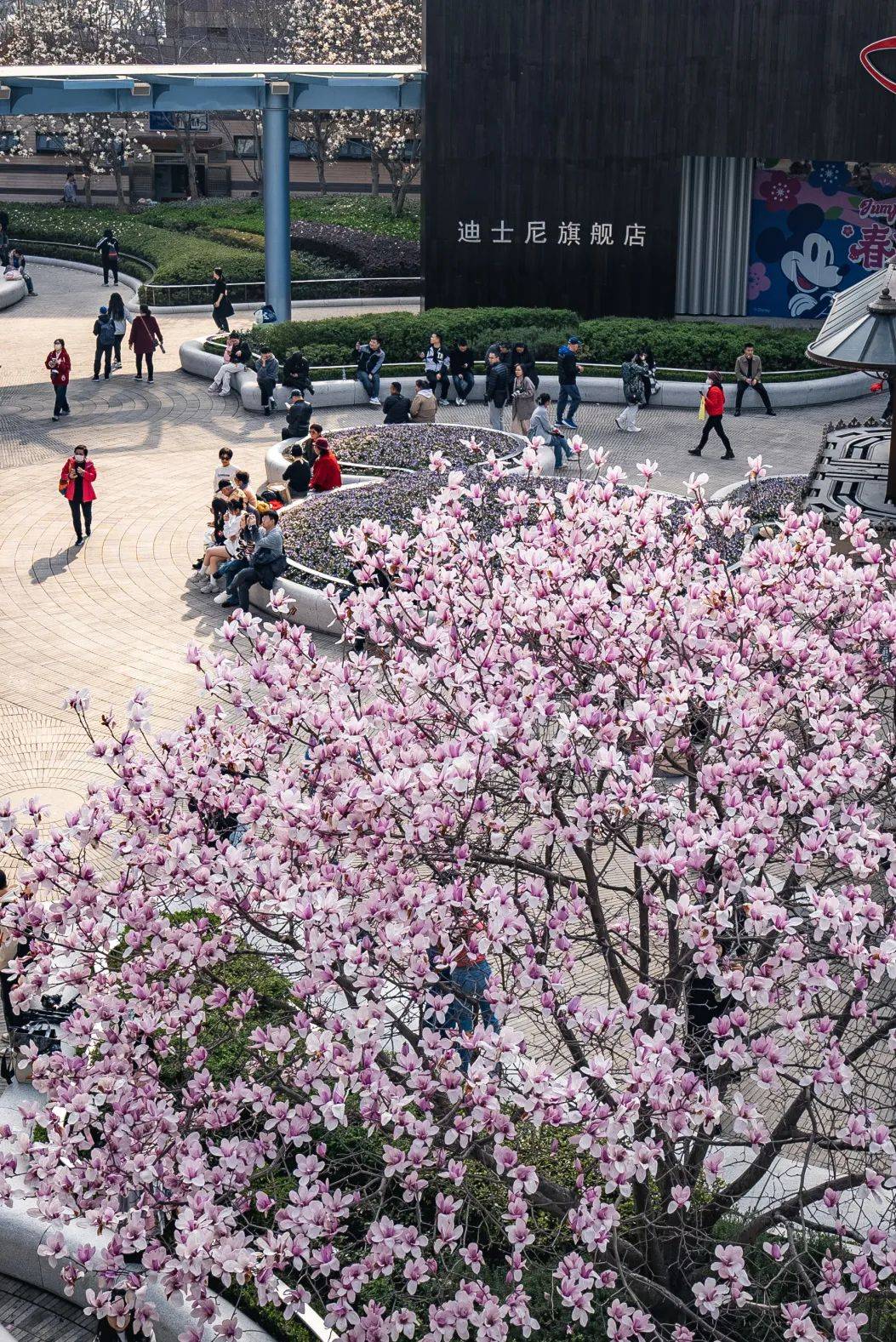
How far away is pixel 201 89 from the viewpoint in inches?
1254

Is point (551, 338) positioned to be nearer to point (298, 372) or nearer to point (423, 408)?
point (298, 372)

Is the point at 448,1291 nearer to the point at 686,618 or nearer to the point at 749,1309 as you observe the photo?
the point at 749,1309

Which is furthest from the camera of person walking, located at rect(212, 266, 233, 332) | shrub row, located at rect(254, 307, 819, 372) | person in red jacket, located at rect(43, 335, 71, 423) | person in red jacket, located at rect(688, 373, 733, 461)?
person walking, located at rect(212, 266, 233, 332)

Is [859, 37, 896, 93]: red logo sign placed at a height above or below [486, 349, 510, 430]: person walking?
above

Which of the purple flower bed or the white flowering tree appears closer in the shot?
the purple flower bed

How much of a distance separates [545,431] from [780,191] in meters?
14.6

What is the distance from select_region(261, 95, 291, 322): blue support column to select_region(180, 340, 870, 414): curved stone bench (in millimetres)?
4288

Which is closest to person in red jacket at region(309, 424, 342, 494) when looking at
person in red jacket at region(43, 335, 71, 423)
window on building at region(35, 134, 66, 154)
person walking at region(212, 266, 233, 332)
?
person in red jacket at region(43, 335, 71, 423)

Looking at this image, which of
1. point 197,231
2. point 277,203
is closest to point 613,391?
point 277,203

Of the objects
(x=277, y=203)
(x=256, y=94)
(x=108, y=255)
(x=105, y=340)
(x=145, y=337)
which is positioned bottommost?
(x=105, y=340)

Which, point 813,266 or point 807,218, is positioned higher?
point 807,218

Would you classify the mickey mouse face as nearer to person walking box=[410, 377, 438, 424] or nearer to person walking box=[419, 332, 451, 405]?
person walking box=[419, 332, 451, 405]

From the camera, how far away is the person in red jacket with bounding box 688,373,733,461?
2444 centimetres

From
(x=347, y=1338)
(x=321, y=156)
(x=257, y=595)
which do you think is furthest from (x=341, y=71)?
(x=347, y=1338)
